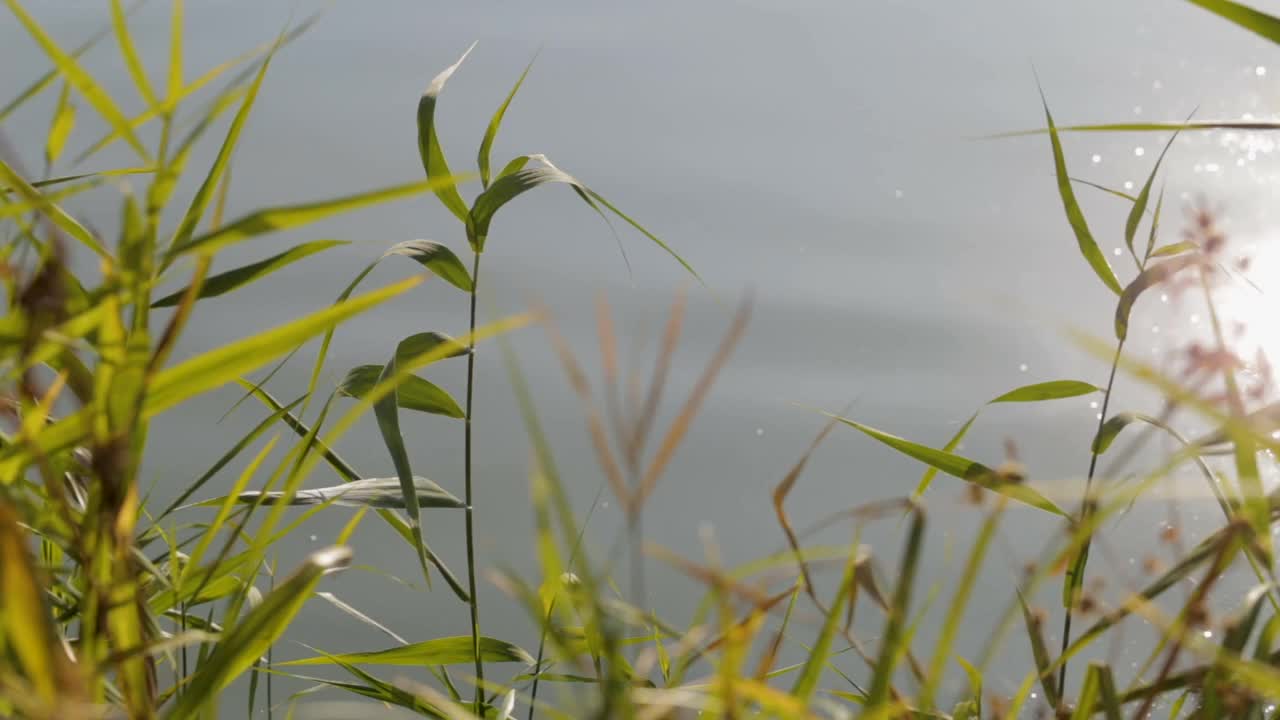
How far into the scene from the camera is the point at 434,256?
524mm

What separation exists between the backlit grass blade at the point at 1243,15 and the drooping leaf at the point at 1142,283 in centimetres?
7

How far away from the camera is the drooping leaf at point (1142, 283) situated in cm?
36

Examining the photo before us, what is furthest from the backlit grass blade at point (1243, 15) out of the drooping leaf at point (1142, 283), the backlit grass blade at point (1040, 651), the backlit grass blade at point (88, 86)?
the backlit grass blade at point (88, 86)

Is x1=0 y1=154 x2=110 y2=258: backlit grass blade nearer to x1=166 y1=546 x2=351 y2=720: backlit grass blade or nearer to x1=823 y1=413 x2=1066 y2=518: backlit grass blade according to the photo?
x1=166 y1=546 x2=351 y2=720: backlit grass blade

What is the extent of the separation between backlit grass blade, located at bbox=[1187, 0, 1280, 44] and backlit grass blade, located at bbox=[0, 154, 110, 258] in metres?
0.29

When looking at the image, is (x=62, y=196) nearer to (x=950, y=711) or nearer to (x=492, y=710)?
(x=492, y=710)

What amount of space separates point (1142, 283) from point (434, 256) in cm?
31

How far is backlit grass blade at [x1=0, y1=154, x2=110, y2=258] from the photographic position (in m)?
0.30

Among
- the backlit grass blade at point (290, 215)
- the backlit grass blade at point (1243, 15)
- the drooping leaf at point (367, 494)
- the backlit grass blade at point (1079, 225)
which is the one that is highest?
the backlit grass blade at point (1243, 15)

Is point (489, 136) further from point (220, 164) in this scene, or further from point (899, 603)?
point (899, 603)

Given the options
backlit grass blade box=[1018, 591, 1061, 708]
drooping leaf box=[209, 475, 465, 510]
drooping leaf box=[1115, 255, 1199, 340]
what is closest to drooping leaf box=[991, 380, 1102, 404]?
drooping leaf box=[1115, 255, 1199, 340]

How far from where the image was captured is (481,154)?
1.76 feet

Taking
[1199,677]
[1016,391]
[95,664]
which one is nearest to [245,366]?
[95,664]

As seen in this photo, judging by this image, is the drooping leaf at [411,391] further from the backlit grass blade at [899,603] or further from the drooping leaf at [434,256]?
the backlit grass blade at [899,603]
